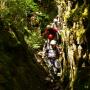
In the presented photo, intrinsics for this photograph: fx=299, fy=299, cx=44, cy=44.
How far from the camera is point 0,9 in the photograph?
11.8 meters

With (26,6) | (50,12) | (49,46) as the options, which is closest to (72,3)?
(49,46)

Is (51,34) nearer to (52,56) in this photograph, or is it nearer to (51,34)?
→ (51,34)

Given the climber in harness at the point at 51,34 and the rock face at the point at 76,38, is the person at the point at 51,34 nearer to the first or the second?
the climber in harness at the point at 51,34

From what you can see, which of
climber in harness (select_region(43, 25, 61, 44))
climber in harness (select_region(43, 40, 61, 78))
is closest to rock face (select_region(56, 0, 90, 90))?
climber in harness (select_region(43, 25, 61, 44))

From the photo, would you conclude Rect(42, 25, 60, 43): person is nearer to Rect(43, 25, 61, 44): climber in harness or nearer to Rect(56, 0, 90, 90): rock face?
Rect(43, 25, 61, 44): climber in harness

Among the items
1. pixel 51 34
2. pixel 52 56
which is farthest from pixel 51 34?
pixel 52 56

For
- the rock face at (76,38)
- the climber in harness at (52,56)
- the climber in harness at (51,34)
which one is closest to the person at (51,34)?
the climber in harness at (51,34)

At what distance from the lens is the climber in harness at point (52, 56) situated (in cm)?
1217

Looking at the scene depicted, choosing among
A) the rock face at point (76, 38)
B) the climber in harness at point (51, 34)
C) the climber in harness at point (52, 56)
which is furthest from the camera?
the climber in harness at point (52, 56)

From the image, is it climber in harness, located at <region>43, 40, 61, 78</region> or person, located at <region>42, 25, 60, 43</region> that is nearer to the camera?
person, located at <region>42, 25, 60, 43</region>

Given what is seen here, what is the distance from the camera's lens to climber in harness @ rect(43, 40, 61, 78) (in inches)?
479

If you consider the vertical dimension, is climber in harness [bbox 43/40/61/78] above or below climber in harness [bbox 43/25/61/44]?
below

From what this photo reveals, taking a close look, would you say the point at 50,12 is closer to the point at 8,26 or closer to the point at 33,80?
the point at 8,26

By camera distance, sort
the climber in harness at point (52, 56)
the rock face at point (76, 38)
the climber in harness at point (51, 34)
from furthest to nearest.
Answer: the climber in harness at point (52, 56) < the climber in harness at point (51, 34) < the rock face at point (76, 38)
